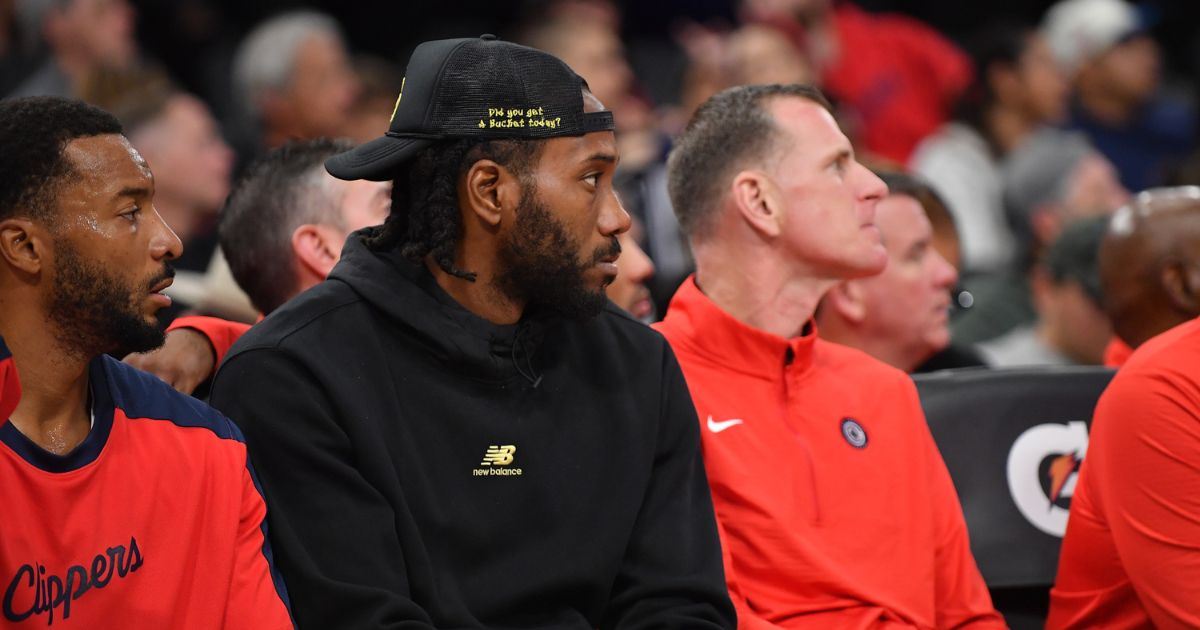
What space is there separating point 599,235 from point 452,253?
0.27m

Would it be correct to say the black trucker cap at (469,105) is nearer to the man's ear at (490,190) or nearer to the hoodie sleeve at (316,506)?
the man's ear at (490,190)

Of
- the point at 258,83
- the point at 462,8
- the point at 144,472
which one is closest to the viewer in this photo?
the point at 144,472

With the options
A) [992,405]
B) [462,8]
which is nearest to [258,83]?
[462,8]

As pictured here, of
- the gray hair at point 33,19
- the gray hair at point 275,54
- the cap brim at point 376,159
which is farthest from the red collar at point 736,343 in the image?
the gray hair at point 33,19

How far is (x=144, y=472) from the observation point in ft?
7.98

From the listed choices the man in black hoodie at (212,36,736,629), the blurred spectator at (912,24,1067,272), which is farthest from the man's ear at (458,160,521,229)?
the blurred spectator at (912,24,1067,272)

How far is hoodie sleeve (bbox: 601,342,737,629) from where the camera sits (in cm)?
280

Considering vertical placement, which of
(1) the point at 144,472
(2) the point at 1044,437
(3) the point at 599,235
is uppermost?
(3) the point at 599,235

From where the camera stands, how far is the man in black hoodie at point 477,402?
2559 millimetres

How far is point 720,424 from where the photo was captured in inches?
127

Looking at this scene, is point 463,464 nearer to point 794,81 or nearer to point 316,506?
point 316,506

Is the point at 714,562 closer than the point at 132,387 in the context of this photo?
No

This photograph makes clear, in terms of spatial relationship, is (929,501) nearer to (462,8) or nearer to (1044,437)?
(1044,437)

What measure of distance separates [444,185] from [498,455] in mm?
488
